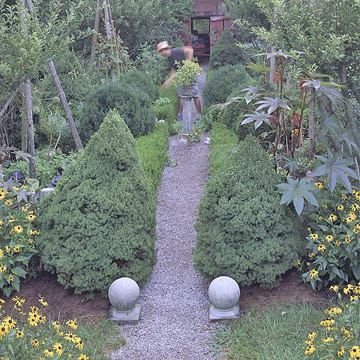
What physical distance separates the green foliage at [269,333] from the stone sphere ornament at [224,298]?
0.09 m

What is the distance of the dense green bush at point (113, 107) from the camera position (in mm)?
6527

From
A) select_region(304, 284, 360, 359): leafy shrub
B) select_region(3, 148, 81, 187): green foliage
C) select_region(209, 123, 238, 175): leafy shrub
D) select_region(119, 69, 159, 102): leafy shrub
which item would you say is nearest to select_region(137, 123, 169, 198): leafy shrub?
select_region(209, 123, 238, 175): leafy shrub

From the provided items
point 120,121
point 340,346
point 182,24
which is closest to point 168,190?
point 120,121

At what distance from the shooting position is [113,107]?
21.4 feet

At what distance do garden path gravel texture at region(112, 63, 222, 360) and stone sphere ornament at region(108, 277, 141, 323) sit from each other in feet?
0.21

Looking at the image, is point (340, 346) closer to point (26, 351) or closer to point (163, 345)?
point (163, 345)

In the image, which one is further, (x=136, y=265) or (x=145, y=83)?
(x=145, y=83)

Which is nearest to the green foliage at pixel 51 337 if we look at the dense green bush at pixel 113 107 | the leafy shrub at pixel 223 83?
the dense green bush at pixel 113 107

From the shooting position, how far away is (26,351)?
2355 millimetres

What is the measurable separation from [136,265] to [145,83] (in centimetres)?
500

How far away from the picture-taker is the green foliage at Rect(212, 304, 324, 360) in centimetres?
298

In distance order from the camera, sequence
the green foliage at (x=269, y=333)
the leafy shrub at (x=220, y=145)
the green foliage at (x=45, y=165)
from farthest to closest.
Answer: the leafy shrub at (x=220, y=145)
the green foliage at (x=45, y=165)
the green foliage at (x=269, y=333)

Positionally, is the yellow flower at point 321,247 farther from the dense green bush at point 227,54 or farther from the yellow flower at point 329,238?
the dense green bush at point 227,54

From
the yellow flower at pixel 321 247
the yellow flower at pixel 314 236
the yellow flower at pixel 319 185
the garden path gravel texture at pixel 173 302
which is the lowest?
the garden path gravel texture at pixel 173 302
